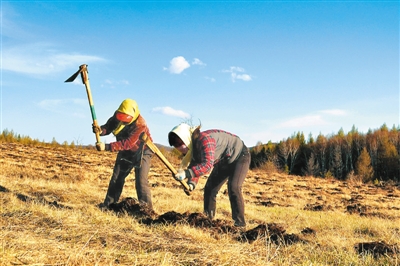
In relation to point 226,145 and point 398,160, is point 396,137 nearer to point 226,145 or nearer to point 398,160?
point 398,160

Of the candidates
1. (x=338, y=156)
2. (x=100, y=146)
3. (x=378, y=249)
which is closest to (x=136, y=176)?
(x=100, y=146)

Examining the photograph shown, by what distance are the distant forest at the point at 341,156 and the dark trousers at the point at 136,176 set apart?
149 feet

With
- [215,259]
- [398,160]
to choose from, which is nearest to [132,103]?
[215,259]

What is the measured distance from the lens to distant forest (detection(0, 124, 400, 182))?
173 feet

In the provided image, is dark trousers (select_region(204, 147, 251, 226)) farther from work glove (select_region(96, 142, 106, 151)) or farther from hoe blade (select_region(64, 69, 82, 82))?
hoe blade (select_region(64, 69, 82, 82))

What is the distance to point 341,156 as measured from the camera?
62.2m

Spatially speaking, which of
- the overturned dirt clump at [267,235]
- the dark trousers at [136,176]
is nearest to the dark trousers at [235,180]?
the overturned dirt clump at [267,235]

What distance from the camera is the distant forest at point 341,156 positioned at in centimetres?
5350

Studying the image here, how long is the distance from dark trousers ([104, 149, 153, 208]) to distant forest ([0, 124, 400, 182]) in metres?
41.2

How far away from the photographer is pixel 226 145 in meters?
5.75

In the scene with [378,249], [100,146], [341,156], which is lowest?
[378,249]

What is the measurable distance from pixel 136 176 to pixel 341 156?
5977 cm

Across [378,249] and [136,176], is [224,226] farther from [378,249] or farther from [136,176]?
[136,176]

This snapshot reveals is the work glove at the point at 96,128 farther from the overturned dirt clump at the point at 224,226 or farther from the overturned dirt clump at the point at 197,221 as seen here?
the overturned dirt clump at the point at 197,221
